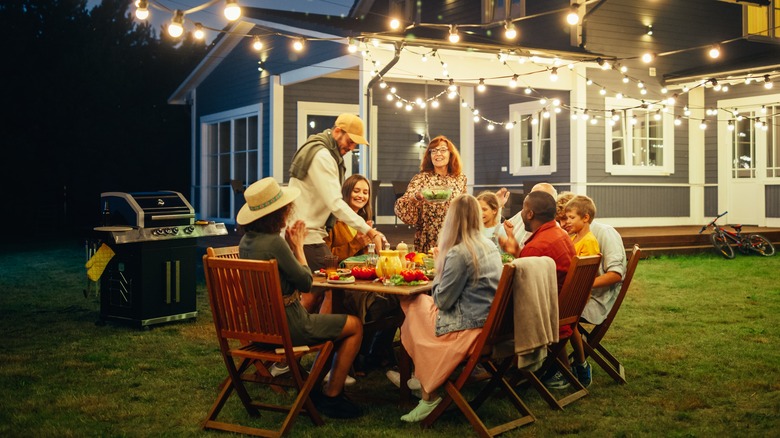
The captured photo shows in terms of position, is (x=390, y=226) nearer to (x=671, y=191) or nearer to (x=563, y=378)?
(x=671, y=191)

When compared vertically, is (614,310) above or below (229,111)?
below

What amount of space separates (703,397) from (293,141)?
1146cm

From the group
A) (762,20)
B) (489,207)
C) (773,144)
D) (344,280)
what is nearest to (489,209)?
(489,207)

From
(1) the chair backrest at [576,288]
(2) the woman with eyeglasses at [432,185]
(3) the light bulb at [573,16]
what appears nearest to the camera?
(1) the chair backrest at [576,288]

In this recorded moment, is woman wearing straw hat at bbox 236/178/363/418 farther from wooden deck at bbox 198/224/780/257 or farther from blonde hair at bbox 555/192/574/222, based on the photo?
wooden deck at bbox 198/224/780/257

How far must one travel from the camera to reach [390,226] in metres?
14.9

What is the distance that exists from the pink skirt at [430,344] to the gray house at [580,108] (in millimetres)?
9135

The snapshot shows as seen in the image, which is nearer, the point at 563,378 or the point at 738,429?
the point at 738,429

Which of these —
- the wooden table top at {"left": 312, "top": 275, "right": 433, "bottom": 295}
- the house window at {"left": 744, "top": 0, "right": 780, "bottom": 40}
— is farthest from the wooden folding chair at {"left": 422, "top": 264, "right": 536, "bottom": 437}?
the house window at {"left": 744, "top": 0, "right": 780, "bottom": 40}

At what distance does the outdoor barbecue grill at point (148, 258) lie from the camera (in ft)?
22.4

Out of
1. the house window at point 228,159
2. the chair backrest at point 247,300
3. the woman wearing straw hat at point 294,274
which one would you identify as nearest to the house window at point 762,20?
the house window at point 228,159

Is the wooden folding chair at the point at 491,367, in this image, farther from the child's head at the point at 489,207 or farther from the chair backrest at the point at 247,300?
the child's head at the point at 489,207

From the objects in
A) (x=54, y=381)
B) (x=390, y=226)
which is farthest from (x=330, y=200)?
(x=390, y=226)

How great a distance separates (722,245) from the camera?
40.5ft
